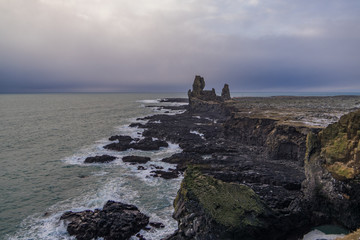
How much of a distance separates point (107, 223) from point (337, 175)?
18149mm

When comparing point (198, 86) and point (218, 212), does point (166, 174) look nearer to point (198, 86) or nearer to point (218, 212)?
point (218, 212)

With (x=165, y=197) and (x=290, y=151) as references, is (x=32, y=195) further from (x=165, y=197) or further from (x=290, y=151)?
(x=290, y=151)

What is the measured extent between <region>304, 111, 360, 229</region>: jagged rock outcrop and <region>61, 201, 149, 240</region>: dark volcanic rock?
14.3m

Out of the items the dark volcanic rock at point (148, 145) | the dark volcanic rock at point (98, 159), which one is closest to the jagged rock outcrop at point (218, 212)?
the dark volcanic rock at point (98, 159)

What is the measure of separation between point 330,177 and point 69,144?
161ft

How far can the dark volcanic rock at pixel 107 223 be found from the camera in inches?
679

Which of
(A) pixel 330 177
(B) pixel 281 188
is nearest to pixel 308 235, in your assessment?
(A) pixel 330 177

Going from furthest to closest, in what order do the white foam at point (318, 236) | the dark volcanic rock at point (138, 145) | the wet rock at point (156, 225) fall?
the dark volcanic rock at point (138, 145) < the wet rock at point (156, 225) < the white foam at point (318, 236)

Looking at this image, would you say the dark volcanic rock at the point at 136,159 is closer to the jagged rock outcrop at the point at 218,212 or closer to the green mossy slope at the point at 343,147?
the jagged rock outcrop at the point at 218,212

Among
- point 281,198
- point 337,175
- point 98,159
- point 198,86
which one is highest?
point 198,86

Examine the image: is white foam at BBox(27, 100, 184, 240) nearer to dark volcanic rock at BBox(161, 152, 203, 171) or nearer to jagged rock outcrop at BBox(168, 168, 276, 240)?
dark volcanic rock at BBox(161, 152, 203, 171)

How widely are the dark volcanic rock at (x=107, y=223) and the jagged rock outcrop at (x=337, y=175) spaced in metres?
14.3

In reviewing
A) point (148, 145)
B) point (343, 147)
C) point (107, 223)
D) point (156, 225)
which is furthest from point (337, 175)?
point (148, 145)

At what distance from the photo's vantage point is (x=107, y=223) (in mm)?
17906
